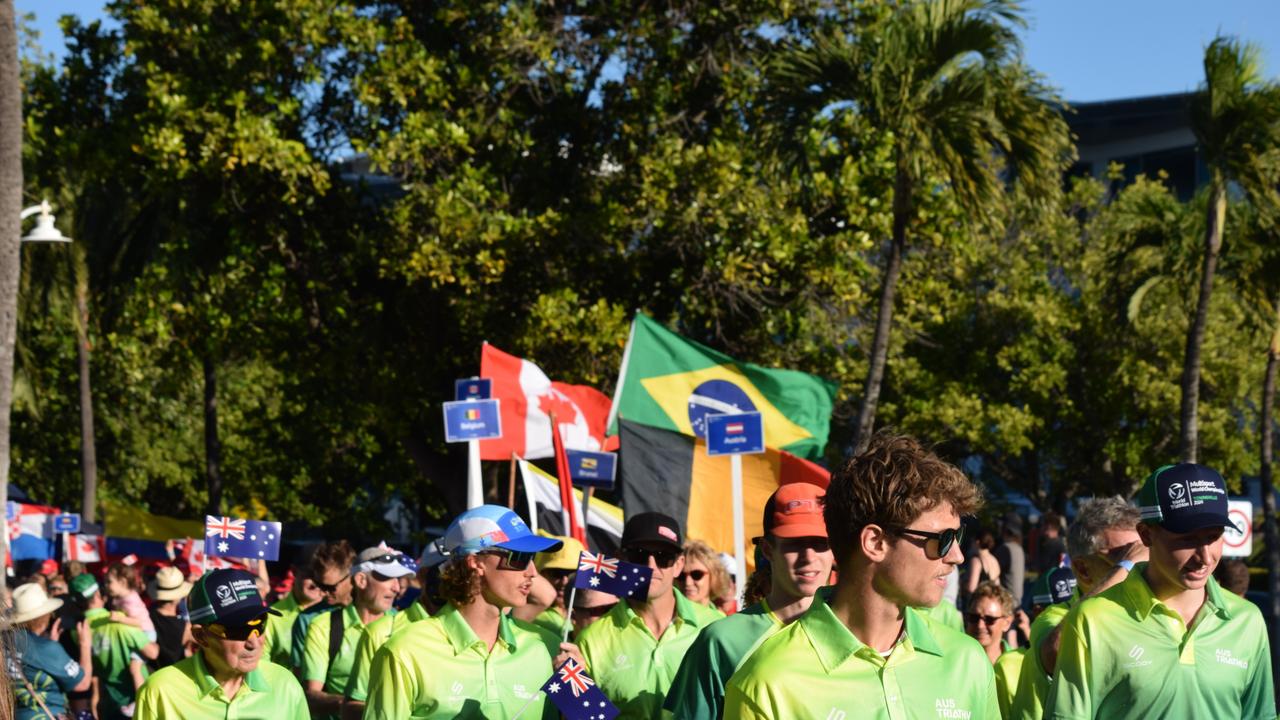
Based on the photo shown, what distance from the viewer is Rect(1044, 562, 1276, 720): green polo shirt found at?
4.44 meters

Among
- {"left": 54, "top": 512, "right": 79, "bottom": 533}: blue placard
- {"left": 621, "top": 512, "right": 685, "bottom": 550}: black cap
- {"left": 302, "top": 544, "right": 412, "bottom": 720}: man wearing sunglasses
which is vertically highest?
{"left": 621, "top": 512, "right": 685, "bottom": 550}: black cap

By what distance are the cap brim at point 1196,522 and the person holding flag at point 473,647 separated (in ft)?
7.30

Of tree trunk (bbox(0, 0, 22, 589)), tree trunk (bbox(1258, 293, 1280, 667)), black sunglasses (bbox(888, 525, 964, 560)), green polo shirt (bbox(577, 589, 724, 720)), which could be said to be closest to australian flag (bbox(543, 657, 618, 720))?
green polo shirt (bbox(577, 589, 724, 720))

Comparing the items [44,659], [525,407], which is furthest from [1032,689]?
[525,407]

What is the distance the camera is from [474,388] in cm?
1367

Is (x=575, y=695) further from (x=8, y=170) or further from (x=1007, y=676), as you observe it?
(x=8, y=170)

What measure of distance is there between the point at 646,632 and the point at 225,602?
1722 millimetres

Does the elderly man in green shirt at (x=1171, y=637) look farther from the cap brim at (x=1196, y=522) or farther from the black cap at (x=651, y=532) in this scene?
the black cap at (x=651, y=532)

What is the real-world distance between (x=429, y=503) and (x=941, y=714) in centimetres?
2176

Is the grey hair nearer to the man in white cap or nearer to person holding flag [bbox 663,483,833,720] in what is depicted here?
person holding flag [bbox 663,483,833,720]

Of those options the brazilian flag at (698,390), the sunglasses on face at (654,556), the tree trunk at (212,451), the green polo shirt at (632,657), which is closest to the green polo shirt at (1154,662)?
the green polo shirt at (632,657)

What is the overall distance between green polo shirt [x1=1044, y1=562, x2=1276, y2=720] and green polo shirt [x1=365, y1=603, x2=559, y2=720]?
2026 millimetres

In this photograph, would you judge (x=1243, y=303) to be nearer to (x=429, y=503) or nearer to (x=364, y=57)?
(x=364, y=57)

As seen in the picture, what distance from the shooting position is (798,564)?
4773 mm
